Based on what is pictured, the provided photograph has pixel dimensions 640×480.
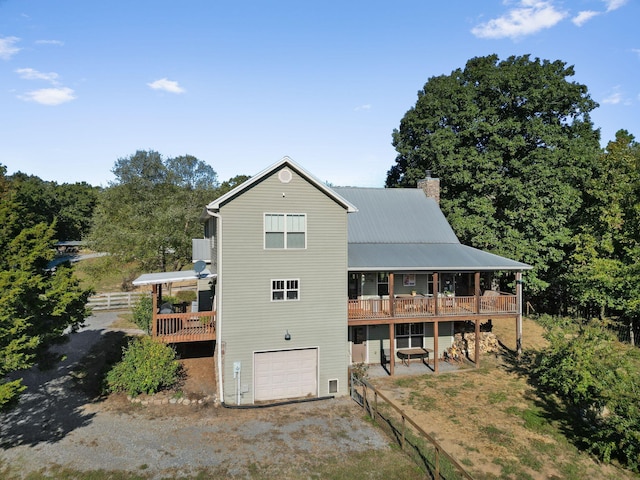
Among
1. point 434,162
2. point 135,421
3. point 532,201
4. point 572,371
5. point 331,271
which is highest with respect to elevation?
point 434,162

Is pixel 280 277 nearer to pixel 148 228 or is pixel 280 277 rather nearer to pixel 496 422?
pixel 496 422

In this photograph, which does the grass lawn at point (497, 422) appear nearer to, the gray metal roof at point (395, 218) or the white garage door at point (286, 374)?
the white garage door at point (286, 374)

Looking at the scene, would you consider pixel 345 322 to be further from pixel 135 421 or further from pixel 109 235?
pixel 109 235

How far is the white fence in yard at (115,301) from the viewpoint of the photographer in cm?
2736

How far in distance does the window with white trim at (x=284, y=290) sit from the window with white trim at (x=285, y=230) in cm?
Result: 144

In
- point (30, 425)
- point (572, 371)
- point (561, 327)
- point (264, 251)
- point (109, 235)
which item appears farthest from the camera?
point (109, 235)

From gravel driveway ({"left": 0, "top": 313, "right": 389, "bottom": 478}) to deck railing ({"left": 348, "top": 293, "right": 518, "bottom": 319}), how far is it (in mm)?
4083

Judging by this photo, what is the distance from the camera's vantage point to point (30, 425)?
483 inches

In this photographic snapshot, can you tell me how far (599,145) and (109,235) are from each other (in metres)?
37.0

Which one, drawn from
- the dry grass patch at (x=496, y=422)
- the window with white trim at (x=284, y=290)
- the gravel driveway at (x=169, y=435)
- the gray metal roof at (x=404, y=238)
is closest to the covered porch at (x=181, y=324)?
the gravel driveway at (x=169, y=435)

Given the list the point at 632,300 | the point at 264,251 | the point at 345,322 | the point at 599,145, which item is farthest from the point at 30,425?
the point at 599,145

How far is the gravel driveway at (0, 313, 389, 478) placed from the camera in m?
10.4

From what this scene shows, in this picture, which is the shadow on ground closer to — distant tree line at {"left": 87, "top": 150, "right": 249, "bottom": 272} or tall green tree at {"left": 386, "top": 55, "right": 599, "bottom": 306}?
distant tree line at {"left": 87, "top": 150, "right": 249, "bottom": 272}

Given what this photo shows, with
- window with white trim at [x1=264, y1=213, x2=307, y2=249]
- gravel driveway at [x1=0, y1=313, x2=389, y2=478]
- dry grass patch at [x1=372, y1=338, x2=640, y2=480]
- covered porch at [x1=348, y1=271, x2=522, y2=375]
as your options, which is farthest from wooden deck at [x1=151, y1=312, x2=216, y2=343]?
dry grass patch at [x1=372, y1=338, x2=640, y2=480]
